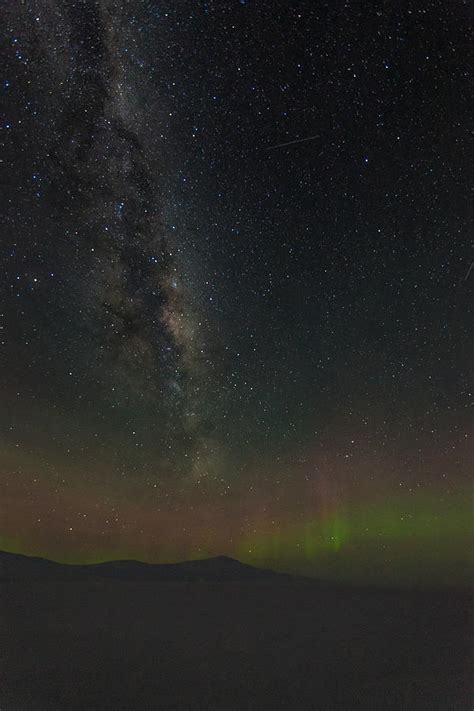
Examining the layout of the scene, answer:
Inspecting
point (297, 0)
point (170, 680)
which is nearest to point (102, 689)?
point (170, 680)

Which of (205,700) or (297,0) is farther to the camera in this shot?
(205,700)

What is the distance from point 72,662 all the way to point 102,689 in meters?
A: 1.17

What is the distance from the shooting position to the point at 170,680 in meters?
5.14

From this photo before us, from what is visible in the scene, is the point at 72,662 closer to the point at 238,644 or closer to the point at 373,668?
the point at 238,644

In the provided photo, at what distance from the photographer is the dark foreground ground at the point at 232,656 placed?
4648 mm

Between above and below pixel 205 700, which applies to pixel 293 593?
above

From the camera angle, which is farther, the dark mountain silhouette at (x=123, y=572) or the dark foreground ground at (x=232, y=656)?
A: the dark mountain silhouette at (x=123, y=572)

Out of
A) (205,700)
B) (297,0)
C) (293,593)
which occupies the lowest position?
(205,700)

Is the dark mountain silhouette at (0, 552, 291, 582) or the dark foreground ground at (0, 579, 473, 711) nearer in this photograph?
the dark foreground ground at (0, 579, 473, 711)

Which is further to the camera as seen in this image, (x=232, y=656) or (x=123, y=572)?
(x=123, y=572)

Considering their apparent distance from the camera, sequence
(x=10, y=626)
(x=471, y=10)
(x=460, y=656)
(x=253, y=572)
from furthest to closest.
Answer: (x=253, y=572) < (x=10, y=626) < (x=460, y=656) < (x=471, y=10)

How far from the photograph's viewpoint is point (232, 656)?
6254 mm

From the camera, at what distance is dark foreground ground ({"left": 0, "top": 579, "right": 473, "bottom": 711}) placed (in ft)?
15.3

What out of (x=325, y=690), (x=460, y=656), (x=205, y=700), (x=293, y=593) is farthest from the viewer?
(x=293, y=593)
